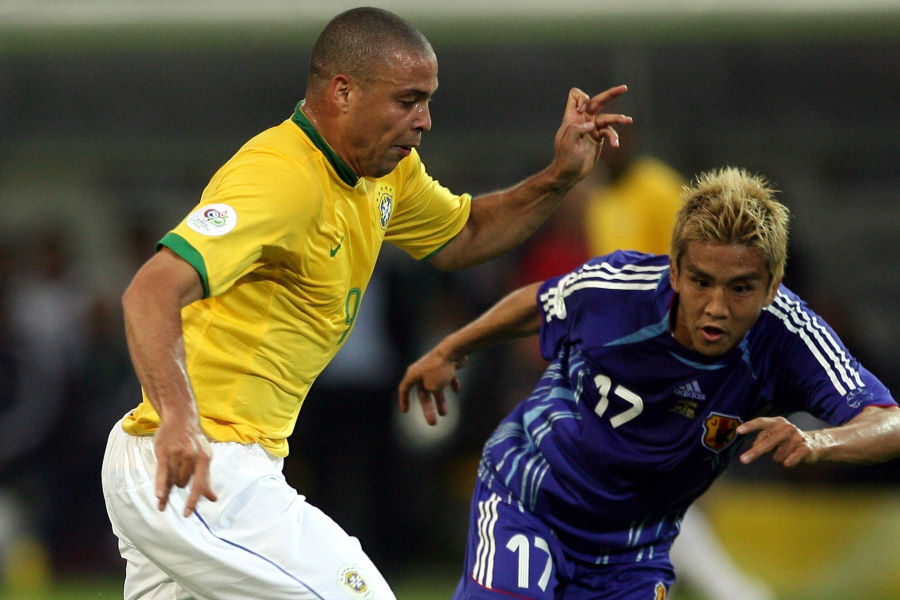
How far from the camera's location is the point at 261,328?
3.79 meters

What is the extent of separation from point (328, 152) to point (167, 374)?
970 mm

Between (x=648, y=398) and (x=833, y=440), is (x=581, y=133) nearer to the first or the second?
(x=648, y=398)

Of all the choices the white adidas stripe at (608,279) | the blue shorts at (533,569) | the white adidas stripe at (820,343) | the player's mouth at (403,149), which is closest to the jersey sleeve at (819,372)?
the white adidas stripe at (820,343)

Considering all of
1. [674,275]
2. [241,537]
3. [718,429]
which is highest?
[674,275]

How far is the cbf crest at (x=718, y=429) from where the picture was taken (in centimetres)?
412

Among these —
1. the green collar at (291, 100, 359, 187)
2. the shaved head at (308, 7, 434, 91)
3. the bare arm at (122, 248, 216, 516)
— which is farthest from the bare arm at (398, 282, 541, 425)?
the bare arm at (122, 248, 216, 516)

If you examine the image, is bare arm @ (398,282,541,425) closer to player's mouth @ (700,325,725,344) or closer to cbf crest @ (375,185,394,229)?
cbf crest @ (375,185,394,229)

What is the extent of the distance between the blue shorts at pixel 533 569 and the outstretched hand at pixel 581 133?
3.82 ft

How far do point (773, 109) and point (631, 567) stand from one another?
357 inches

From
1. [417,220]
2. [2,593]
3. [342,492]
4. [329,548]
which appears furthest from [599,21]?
[329,548]

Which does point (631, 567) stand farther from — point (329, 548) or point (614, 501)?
point (329, 548)

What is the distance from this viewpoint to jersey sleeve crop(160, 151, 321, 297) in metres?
3.38

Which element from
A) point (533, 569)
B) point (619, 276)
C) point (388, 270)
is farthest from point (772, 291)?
point (388, 270)

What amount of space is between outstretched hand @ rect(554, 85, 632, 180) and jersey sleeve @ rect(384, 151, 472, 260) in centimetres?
45
